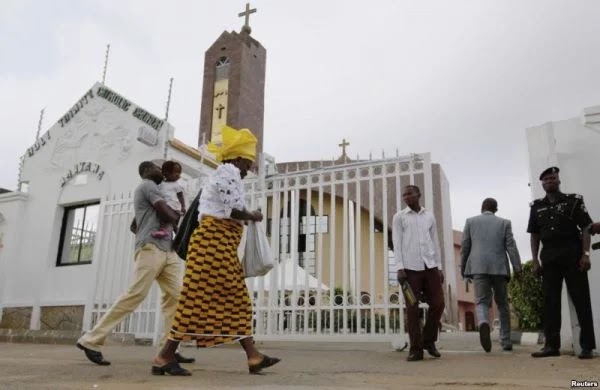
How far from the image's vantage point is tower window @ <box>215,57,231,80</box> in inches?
1147

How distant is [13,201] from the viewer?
941cm

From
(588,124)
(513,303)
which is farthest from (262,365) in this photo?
(513,303)

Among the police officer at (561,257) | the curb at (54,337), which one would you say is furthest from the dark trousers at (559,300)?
the curb at (54,337)

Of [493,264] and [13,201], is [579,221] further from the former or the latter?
[13,201]

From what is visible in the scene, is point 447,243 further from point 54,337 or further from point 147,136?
point 54,337

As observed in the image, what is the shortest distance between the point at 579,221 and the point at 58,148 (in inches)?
334

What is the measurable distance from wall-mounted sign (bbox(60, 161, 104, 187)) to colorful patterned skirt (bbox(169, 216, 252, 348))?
595 centimetres

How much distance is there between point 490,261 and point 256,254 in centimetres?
271

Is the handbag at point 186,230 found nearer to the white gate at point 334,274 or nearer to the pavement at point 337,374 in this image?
the pavement at point 337,374

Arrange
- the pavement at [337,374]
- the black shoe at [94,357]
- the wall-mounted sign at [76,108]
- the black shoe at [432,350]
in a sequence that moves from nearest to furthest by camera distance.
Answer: the pavement at [337,374] < the black shoe at [94,357] < the black shoe at [432,350] < the wall-mounted sign at [76,108]

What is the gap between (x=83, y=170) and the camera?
8.93m

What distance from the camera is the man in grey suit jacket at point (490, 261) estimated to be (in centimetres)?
516

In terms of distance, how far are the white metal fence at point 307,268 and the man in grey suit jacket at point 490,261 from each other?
0.63 meters

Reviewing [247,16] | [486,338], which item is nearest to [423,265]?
[486,338]
